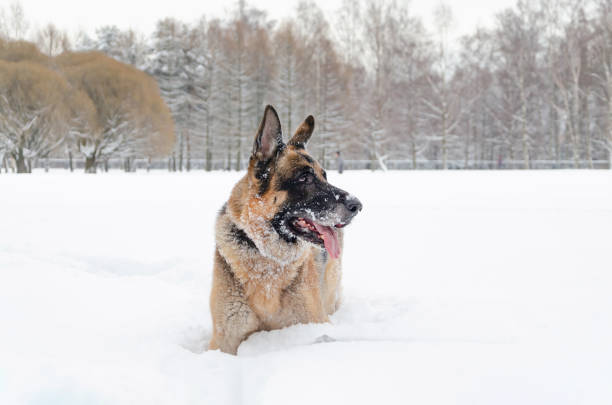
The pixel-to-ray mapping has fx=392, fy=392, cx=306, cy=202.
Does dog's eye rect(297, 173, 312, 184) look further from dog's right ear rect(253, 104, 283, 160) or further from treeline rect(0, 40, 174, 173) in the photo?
treeline rect(0, 40, 174, 173)

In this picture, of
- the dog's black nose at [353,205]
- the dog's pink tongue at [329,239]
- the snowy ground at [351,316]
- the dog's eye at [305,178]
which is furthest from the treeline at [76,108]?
the dog's black nose at [353,205]

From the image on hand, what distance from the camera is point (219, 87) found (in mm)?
38062

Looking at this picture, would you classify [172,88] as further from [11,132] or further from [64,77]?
[11,132]

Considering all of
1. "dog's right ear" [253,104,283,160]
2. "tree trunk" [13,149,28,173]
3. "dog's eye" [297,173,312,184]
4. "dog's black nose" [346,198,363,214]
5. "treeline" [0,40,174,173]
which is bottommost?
"dog's black nose" [346,198,363,214]

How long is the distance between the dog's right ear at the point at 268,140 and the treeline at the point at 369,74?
30790 millimetres

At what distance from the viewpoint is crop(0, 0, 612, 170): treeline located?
31578 mm

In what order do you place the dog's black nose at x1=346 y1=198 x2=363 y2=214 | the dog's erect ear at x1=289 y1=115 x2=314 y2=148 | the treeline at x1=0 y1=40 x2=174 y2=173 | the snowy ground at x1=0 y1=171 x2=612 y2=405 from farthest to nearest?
the treeline at x1=0 y1=40 x2=174 y2=173, the dog's erect ear at x1=289 y1=115 x2=314 y2=148, the dog's black nose at x1=346 y1=198 x2=363 y2=214, the snowy ground at x1=0 y1=171 x2=612 y2=405

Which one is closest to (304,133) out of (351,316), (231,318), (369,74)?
(231,318)

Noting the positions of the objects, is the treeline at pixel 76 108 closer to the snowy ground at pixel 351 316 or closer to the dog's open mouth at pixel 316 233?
the snowy ground at pixel 351 316

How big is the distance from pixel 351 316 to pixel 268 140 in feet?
6.76

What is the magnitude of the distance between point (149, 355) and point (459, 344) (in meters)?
1.90

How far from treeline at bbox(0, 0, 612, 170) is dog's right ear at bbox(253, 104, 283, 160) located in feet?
101

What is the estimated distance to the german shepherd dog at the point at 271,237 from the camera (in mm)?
2852

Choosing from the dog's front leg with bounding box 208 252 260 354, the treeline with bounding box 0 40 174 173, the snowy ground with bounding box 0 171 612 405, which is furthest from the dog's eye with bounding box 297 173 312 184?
the treeline with bounding box 0 40 174 173
